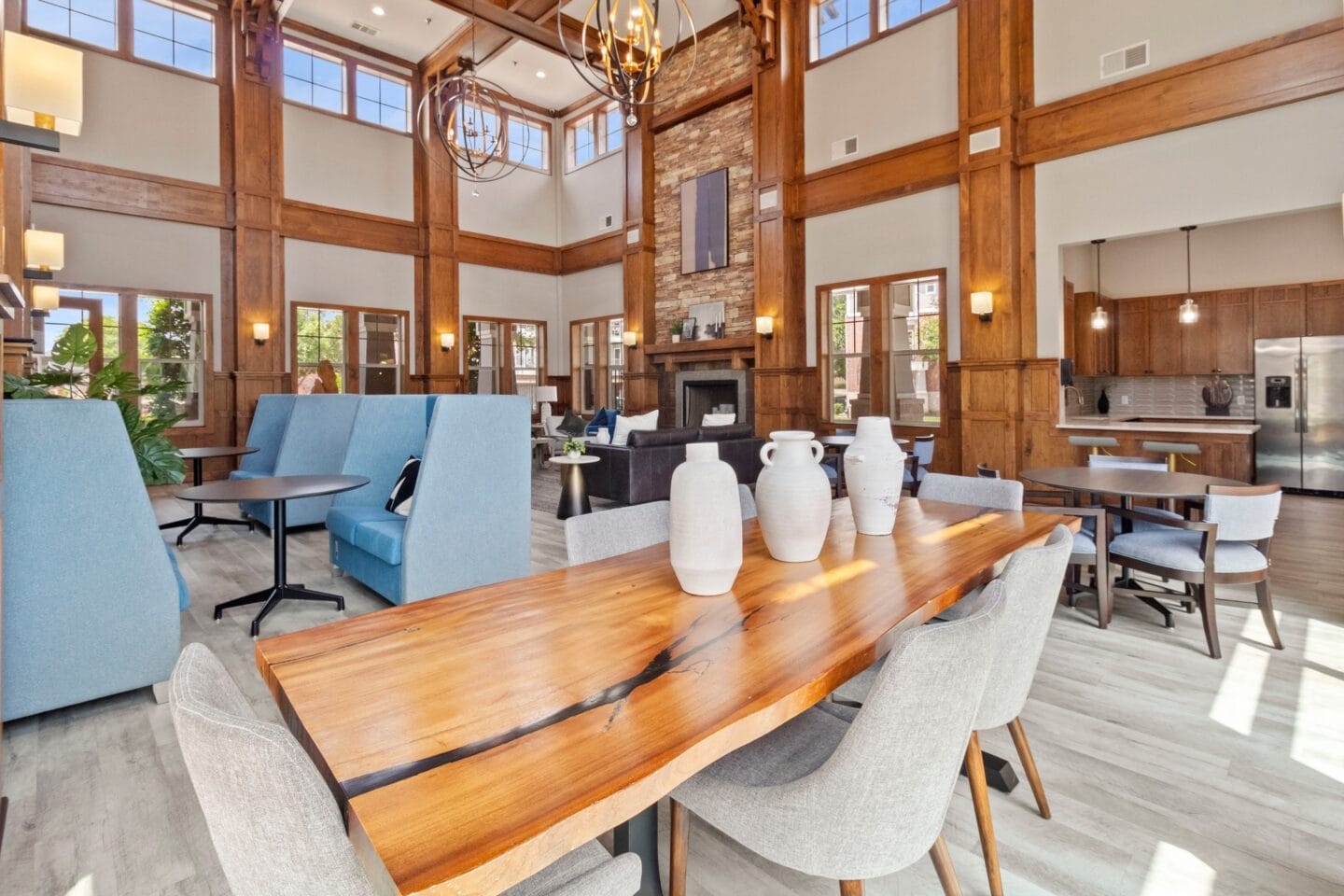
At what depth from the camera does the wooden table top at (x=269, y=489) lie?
2896 mm

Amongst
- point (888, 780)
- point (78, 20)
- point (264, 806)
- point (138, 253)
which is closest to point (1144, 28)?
point (888, 780)

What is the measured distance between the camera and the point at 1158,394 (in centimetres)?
822

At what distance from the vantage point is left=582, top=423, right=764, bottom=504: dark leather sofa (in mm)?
6039

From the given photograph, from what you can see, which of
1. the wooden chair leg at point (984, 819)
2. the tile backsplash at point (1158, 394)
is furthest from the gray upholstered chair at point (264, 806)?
the tile backsplash at point (1158, 394)

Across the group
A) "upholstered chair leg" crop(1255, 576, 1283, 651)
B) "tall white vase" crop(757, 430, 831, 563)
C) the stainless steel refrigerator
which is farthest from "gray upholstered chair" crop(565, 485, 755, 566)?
the stainless steel refrigerator

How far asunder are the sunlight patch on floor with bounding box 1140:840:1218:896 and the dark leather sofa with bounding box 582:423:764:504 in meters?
4.27

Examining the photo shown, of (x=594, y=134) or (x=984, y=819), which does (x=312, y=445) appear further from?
(x=594, y=134)

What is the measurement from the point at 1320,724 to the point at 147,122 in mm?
10915

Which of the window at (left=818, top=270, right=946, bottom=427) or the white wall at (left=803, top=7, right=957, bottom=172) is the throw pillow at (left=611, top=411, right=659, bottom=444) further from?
the white wall at (left=803, top=7, right=957, bottom=172)

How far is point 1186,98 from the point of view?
16.4 ft

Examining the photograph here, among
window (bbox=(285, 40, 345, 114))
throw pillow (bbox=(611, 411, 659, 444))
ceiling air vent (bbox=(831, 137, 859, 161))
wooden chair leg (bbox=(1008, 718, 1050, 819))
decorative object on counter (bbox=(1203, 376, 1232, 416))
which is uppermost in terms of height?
window (bbox=(285, 40, 345, 114))

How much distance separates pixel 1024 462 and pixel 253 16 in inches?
397

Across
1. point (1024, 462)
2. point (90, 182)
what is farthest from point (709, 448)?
point (90, 182)

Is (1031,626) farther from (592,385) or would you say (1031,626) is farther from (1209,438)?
(592,385)
